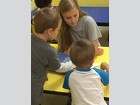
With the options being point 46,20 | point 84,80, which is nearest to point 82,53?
point 84,80

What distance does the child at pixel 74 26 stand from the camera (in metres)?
1.84

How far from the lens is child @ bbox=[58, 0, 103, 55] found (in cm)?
184

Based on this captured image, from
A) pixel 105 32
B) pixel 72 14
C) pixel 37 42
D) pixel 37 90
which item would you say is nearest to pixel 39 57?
pixel 37 42

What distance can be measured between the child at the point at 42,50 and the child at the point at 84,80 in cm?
15

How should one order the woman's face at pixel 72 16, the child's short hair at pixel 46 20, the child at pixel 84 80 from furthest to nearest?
the woman's face at pixel 72 16, the child's short hair at pixel 46 20, the child at pixel 84 80

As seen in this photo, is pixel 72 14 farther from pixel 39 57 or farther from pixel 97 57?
pixel 39 57

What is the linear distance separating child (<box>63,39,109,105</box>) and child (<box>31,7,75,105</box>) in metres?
0.15

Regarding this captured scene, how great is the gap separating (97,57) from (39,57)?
0.60 m

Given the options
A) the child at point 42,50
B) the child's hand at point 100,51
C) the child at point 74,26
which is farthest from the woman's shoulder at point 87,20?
the child at point 42,50

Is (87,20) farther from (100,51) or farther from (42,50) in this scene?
(42,50)

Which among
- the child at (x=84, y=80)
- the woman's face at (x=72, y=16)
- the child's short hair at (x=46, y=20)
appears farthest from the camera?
the woman's face at (x=72, y=16)

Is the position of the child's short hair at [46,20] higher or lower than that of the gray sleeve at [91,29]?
higher

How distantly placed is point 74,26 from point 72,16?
5.6 inches

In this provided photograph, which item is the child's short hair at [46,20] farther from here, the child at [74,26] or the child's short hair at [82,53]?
the child at [74,26]
